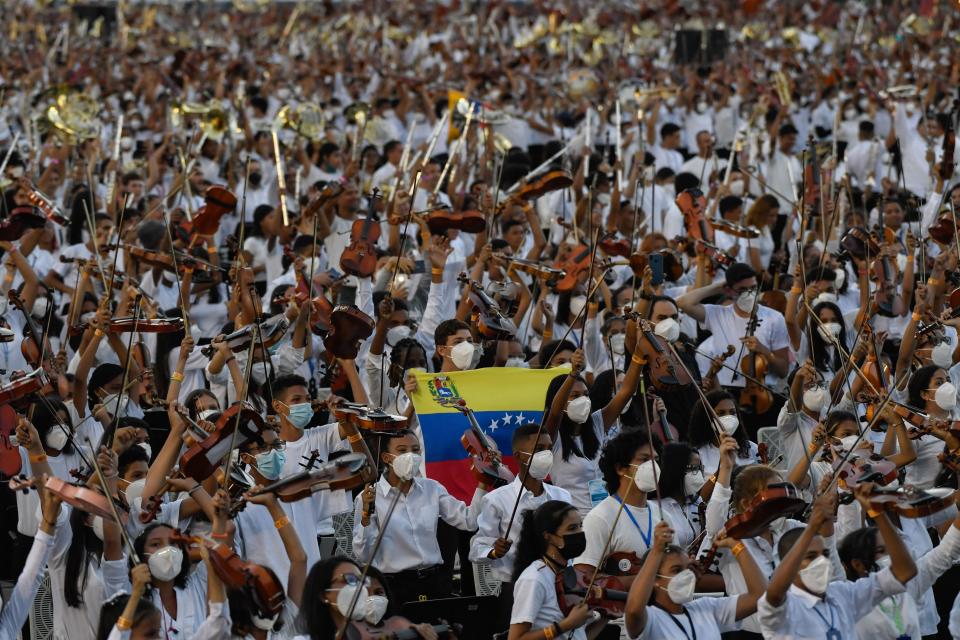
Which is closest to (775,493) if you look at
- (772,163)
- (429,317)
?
(429,317)

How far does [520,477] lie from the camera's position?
7.48 metres

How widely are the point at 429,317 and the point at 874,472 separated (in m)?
4.05

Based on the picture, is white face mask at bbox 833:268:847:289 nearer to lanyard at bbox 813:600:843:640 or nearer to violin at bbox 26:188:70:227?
lanyard at bbox 813:600:843:640

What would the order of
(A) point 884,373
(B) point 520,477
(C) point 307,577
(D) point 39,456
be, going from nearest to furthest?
1. (C) point 307,577
2. (D) point 39,456
3. (B) point 520,477
4. (A) point 884,373

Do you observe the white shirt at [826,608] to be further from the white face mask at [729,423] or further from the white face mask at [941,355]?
the white face mask at [941,355]

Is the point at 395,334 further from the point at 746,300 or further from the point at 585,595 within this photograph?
the point at 585,595

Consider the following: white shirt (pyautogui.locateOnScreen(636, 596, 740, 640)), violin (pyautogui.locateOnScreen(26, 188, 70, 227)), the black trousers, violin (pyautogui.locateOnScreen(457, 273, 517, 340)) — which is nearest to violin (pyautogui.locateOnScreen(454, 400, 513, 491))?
the black trousers

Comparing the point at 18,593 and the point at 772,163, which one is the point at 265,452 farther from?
the point at 772,163

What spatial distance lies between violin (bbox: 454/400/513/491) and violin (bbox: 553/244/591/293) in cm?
242

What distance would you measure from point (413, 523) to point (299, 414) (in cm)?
80

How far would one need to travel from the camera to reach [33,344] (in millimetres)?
8742

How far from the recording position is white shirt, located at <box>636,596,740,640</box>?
6012 millimetres

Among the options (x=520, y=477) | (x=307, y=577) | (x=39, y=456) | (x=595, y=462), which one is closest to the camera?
(x=307, y=577)

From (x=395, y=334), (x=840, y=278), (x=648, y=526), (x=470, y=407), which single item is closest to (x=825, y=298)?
(x=840, y=278)
